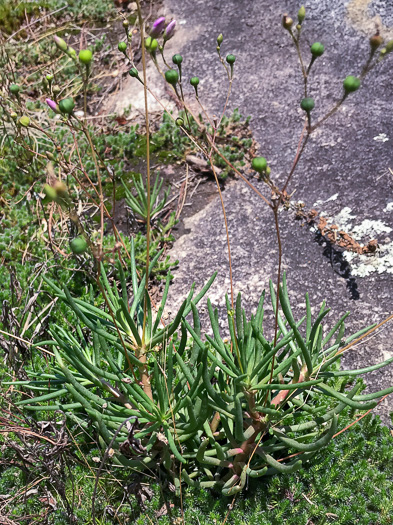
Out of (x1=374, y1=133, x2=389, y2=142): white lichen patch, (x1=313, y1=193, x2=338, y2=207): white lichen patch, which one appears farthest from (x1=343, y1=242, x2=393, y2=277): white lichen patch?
(x1=374, y1=133, x2=389, y2=142): white lichen patch

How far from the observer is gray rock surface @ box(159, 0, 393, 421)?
2.65m

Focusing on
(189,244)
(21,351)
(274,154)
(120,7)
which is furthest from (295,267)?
(120,7)

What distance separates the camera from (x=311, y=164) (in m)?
3.21

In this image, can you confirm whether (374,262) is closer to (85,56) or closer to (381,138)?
(381,138)

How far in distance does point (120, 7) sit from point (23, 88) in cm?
151

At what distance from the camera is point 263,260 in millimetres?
2896

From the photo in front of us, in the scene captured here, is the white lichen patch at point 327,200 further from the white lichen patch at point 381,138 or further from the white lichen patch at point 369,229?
the white lichen patch at point 381,138

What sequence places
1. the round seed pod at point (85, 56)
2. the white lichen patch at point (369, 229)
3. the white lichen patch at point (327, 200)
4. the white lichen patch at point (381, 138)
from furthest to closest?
1. the white lichen patch at point (381, 138)
2. the white lichen patch at point (327, 200)
3. the white lichen patch at point (369, 229)
4. the round seed pod at point (85, 56)

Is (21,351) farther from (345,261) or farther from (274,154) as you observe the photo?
(274,154)

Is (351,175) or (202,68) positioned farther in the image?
(202,68)

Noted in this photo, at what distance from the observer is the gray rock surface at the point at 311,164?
265cm

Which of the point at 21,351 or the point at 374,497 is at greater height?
the point at 374,497

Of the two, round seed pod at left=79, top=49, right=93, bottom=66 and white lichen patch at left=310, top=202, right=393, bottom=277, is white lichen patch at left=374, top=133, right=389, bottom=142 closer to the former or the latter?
white lichen patch at left=310, top=202, right=393, bottom=277

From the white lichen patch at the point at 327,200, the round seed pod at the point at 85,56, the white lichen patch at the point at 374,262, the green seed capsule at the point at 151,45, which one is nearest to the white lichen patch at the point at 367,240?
the white lichen patch at the point at 374,262
